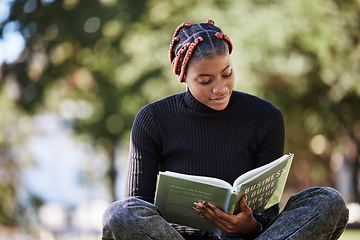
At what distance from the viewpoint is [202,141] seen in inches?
98.8

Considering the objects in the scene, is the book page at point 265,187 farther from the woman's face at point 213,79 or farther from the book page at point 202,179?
the woman's face at point 213,79

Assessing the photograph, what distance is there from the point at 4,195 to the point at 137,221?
7509 millimetres

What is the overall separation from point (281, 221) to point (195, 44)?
81 centimetres

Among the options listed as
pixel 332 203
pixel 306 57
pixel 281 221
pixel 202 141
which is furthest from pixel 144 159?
pixel 306 57

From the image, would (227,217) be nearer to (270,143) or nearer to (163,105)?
(270,143)

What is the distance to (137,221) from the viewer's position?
2094mm

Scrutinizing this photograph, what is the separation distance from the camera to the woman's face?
236 centimetres

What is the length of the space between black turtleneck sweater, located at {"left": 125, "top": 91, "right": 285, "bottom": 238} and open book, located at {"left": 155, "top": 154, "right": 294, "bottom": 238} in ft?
0.66

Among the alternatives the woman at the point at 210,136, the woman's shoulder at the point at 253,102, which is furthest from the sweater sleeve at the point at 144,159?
the woman's shoulder at the point at 253,102

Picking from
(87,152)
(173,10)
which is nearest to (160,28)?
(173,10)

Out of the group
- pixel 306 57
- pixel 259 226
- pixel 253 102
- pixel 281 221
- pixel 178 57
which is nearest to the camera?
pixel 281 221

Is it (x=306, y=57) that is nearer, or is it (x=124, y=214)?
(x=124, y=214)

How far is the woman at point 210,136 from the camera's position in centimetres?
224

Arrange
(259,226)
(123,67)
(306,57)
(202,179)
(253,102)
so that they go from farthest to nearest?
(123,67) < (306,57) < (253,102) < (259,226) < (202,179)
